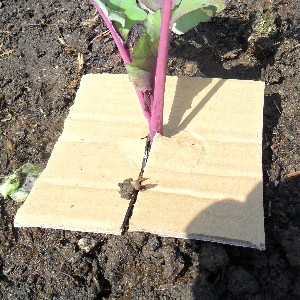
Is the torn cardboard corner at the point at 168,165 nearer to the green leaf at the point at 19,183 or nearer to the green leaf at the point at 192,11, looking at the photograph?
the green leaf at the point at 19,183

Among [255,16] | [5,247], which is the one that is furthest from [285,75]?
[5,247]

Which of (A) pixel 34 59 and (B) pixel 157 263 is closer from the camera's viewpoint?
(B) pixel 157 263

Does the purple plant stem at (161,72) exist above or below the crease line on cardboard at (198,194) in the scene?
above

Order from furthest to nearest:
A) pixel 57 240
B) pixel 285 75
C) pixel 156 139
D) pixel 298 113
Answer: pixel 285 75 → pixel 298 113 → pixel 156 139 → pixel 57 240

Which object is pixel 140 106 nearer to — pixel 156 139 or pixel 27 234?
pixel 156 139

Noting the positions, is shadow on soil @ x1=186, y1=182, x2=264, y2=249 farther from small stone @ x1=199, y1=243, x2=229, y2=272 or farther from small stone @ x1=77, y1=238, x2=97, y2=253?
small stone @ x1=77, y1=238, x2=97, y2=253

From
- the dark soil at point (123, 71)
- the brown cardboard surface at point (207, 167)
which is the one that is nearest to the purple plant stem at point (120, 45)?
the brown cardboard surface at point (207, 167)
